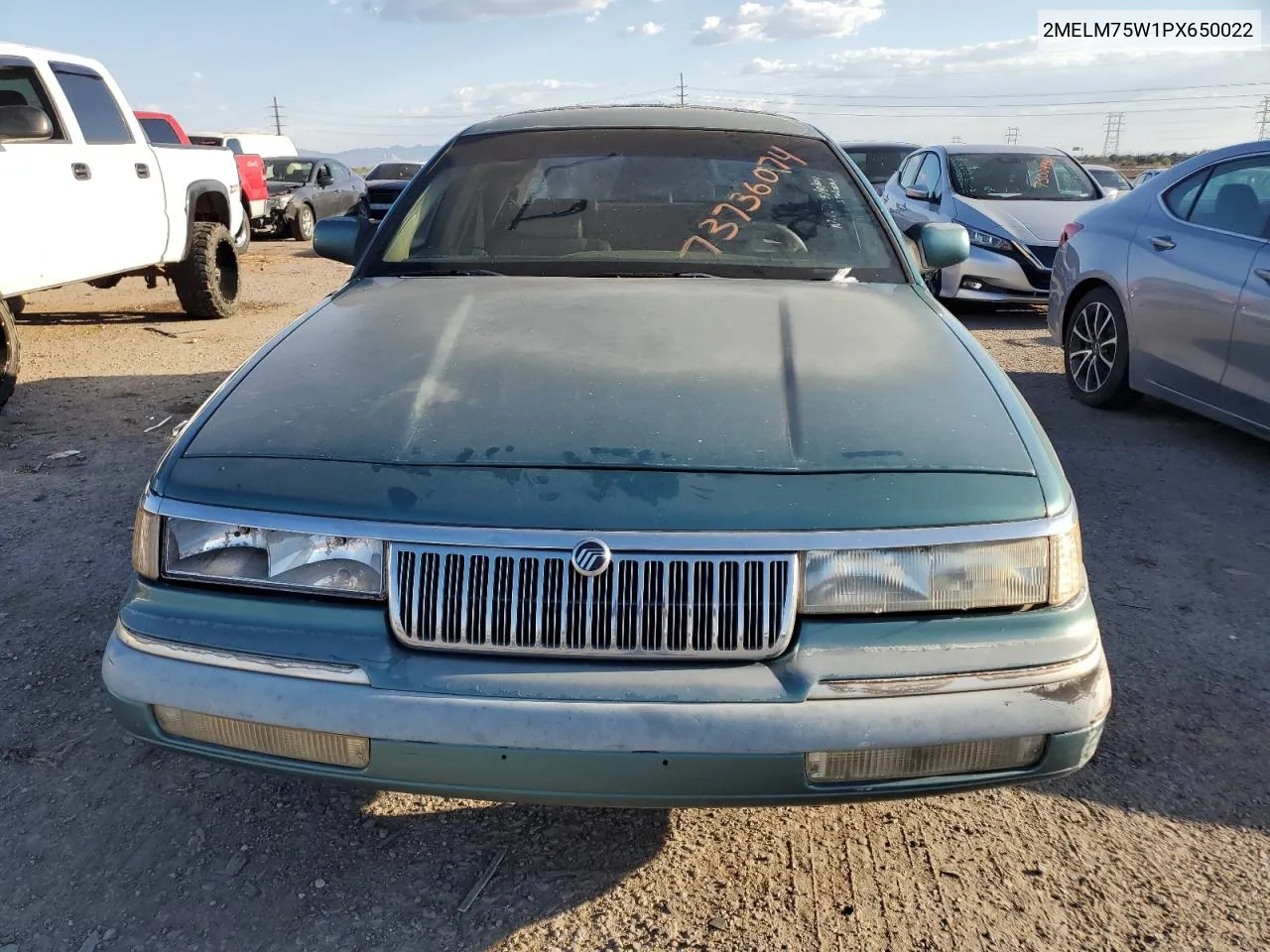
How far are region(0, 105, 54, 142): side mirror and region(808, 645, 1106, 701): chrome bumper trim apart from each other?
6133 millimetres

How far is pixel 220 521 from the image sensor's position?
6.17ft

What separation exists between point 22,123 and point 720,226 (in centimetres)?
485

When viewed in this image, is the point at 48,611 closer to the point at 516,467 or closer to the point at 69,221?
the point at 516,467

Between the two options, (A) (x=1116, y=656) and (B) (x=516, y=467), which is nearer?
(B) (x=516, y=467)

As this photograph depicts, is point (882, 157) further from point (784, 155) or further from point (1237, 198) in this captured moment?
point (784, 155)

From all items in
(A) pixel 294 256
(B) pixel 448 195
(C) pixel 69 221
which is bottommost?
(A) pixel 294 256

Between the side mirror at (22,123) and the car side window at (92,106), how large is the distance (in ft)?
3.66

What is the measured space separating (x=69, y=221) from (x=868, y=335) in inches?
243

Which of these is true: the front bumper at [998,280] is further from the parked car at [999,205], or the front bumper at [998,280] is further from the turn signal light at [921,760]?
the turn signal light at [921,760]

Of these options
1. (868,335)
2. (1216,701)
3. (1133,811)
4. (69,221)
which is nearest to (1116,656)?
(1216,701)

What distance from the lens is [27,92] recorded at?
6719mm

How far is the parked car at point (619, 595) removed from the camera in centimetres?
172

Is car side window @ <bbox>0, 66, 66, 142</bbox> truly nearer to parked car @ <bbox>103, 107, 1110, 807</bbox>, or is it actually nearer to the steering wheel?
the steering wheel

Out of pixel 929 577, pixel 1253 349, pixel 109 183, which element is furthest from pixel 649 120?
pixel 109 183
